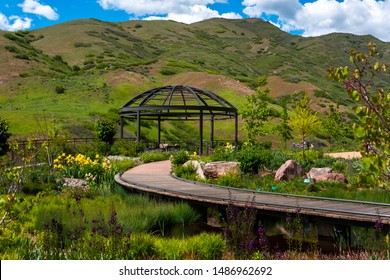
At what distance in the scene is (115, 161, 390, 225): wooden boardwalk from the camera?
400 inches

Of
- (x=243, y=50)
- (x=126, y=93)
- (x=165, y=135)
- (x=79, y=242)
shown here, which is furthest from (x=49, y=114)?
(x=243, y=50)

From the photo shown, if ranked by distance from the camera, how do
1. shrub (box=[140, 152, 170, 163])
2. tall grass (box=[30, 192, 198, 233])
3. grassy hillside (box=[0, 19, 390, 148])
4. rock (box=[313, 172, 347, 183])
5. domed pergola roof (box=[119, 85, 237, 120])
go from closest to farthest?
tall grass (box=[30, 192, 198, 233]) < rock (box=[313, 172, 347, 183]) < shrub (box=[140, 152, 170, 163]) < domed pergola roof (box=[119, 85, 237, 120]) < grassy hillside (box=[0, 19, 390, 148])

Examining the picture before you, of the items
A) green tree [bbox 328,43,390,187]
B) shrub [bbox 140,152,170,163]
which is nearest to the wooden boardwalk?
green tree [bbox 328,43,390,187]

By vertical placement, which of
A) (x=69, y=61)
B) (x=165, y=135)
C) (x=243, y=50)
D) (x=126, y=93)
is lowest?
(x=165, y=135)

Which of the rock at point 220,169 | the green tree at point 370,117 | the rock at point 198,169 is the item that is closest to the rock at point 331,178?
the rock at point 220,169

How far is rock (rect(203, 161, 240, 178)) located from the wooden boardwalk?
1406 mm

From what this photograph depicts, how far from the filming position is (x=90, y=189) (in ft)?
53.1

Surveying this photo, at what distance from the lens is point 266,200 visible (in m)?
12.4

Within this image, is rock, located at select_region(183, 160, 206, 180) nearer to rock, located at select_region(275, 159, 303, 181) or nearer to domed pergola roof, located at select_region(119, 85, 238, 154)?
rock, located at select_region(275, 159, 303, 181)

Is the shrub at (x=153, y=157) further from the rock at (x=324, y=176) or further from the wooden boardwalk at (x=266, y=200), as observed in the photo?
the rock at (x=324, y=176)

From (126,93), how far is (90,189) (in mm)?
48863

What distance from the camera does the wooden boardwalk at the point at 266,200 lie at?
33.3 feet

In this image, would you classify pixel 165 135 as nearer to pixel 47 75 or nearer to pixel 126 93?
pixel 126 93

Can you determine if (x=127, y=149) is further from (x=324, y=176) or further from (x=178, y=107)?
(x=324, y=176)
